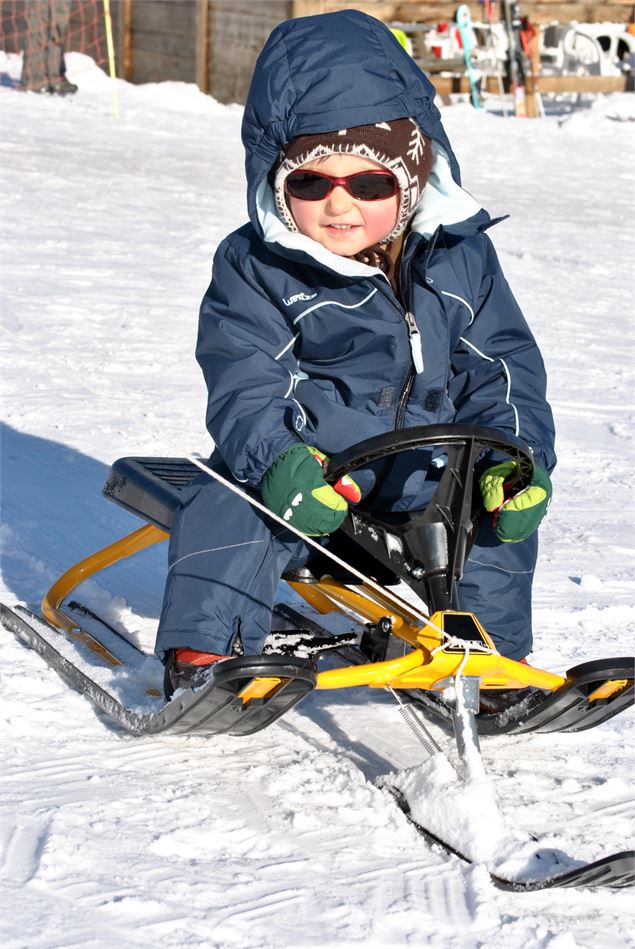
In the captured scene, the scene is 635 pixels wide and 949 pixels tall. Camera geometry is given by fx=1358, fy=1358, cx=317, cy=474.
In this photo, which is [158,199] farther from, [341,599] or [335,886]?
[335,886]

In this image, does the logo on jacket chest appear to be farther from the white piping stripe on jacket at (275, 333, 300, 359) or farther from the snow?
the snow

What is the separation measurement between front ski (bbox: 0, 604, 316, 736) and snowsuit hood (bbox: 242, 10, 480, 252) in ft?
2.70

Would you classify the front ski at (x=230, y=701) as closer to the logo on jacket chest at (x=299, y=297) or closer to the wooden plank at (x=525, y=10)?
the logo on jacket chest at (x=299, y=297)

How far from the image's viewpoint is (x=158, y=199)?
347 inches

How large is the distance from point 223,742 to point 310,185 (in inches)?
44.9

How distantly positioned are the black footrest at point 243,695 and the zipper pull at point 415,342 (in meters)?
0.65

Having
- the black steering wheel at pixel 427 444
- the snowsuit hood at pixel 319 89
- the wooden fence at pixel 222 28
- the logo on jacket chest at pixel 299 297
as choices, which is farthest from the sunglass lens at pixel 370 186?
the wooden fence at pixel 222 28

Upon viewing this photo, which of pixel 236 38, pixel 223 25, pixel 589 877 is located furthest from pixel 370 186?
pixel 223 25

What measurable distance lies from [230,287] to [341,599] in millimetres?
693

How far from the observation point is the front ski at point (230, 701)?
2.43 meters

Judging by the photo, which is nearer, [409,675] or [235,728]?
[409,675]

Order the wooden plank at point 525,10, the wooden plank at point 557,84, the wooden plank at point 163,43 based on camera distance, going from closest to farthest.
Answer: the wooden plank at point 525,10 < the wooden plank at point 557,84 < the wooden plank at point 163,43

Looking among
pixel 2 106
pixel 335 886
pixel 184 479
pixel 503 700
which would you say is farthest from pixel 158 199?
pixel 335 886

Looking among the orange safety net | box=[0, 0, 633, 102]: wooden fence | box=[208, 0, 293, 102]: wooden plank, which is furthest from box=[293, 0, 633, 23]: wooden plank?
the orange safety net
